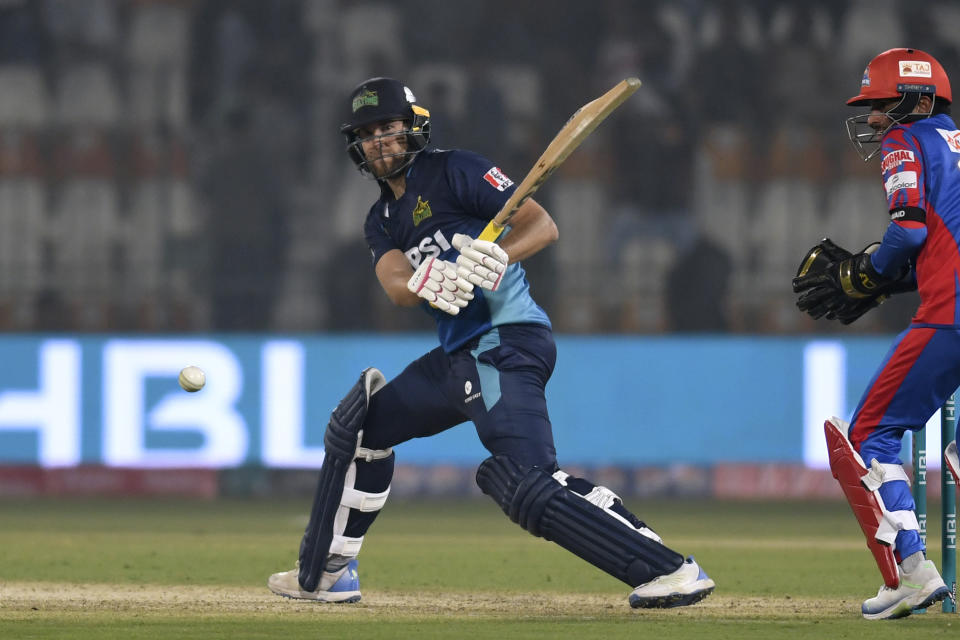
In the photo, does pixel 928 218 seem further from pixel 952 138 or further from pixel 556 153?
pixel 556 153

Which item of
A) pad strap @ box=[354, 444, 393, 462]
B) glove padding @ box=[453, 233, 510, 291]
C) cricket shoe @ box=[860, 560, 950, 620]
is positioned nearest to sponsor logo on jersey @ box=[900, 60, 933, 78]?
glove padding @ box=[453, 233, 510, 291]

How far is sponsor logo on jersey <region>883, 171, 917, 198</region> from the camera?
15.0 ft

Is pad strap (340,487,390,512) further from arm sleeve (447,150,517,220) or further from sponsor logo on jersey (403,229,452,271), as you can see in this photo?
arm sleeve (447,150,517,220)

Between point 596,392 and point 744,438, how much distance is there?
1.14 meters

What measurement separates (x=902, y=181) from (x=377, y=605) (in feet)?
7.40

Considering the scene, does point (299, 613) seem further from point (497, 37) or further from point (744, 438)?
point (497, 37)

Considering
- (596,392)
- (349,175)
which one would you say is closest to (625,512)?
(596,392)

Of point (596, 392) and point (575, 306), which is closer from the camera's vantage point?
point (596, 392)

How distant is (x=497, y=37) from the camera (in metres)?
13.0

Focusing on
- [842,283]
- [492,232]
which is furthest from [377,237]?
[842,283]

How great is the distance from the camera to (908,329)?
462cm

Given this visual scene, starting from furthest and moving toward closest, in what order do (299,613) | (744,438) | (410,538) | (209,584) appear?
1. (744,438)
2. (410,538)
3. (209,584)
4. (299,613)

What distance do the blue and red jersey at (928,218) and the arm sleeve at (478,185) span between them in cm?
121

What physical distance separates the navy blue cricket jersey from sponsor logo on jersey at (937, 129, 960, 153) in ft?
4.53
